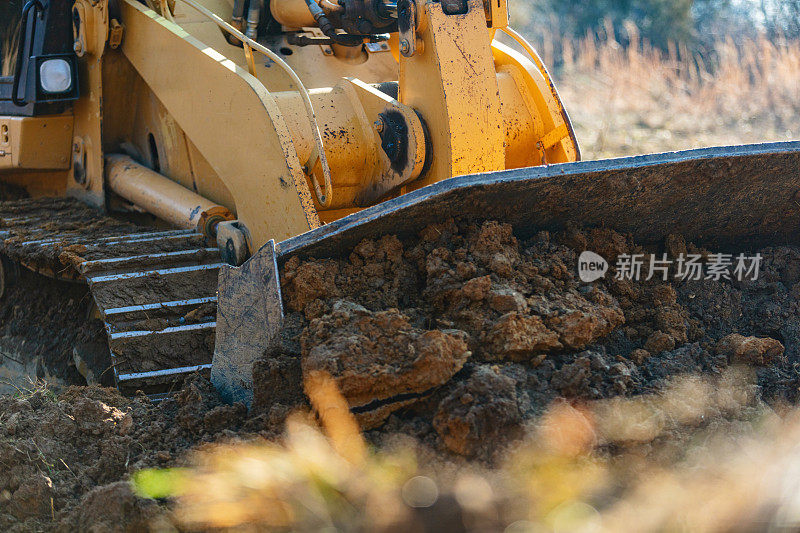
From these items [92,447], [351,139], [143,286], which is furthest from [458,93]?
[92,447]

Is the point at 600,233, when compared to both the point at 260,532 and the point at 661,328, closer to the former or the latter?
the point at 661,328

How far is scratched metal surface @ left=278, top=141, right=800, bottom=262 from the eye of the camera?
8.33 ft

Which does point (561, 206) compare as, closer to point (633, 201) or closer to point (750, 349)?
point (633, 201)

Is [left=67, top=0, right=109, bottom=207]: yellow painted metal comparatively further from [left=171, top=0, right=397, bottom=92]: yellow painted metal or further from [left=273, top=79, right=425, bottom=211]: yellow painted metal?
[left=273, top=79, right=425, bottom=211]: yellow painted metal

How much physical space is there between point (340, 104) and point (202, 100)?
23.0 inches

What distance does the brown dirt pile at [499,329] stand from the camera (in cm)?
220

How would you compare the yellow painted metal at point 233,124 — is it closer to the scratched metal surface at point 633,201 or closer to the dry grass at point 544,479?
the scratched metal surface at point 633,201

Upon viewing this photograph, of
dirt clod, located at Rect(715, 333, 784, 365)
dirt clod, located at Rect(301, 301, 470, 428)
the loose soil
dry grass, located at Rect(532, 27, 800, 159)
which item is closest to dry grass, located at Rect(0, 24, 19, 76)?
the loose soil

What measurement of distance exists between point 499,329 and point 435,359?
10.7 inches

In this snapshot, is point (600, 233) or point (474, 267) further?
point (600, 233)

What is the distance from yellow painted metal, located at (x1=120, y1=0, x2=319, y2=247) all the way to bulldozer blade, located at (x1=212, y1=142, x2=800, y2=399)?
60 cm

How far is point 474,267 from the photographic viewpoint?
8.35ft

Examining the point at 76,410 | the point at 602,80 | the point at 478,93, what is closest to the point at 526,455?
the point at 76,410

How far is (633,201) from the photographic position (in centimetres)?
279
